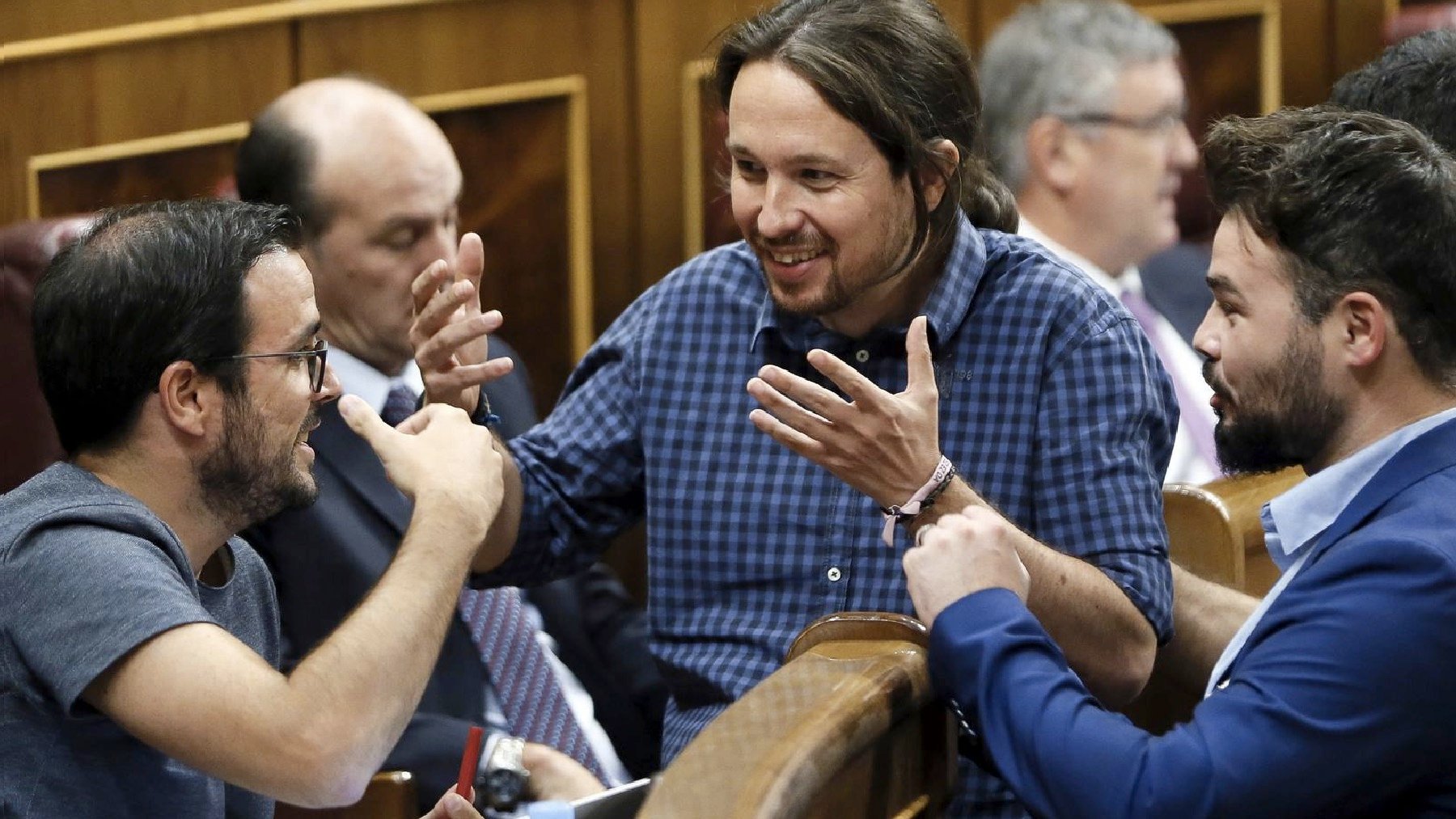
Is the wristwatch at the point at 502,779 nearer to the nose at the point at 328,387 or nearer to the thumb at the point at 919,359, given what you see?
the nose at the point at 328,387

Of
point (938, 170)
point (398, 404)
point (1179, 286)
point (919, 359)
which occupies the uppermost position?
point (938, 170)

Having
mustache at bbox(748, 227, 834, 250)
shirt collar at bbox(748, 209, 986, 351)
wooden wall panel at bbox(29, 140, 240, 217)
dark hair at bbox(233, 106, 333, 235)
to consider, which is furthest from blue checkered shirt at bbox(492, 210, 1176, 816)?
wooden wall panel at bbox(29, 140, 240, 217)

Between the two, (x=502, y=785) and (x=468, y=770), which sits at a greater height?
(x=468, y=770)

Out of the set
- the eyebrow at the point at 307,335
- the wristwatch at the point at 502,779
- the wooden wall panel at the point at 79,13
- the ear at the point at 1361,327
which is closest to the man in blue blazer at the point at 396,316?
the wristwatch at the point at 502,779

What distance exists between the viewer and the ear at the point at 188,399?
5.32ft

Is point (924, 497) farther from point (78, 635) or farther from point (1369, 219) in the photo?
point (78, 635)

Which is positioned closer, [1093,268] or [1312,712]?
[1312,712]

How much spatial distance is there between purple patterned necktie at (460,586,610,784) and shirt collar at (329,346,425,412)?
307mm

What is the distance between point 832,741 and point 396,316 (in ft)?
4.84

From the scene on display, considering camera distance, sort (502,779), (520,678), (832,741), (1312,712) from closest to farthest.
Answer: (832,741), (1312,712), (502,779), (520,678)

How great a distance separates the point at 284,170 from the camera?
8.43 ft

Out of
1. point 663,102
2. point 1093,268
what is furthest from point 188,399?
point 1093,268

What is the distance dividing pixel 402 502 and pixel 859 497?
728 millimetres

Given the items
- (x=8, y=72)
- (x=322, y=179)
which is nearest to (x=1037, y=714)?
(x=322, y=179)
